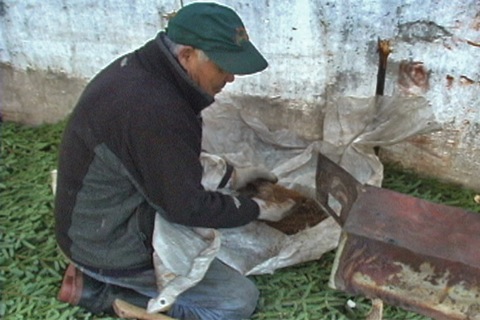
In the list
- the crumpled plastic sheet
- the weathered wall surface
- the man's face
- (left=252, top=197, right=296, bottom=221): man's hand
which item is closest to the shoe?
the crumpled plastic sheet

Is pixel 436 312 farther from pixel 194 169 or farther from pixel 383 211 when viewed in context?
pixel 194 169

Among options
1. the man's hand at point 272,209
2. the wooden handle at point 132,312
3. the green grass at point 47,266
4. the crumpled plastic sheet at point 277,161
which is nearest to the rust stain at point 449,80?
the crumpled plastic sheet at point 277,161

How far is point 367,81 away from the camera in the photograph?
10.1 ft

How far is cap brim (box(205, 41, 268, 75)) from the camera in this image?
2.14 metres

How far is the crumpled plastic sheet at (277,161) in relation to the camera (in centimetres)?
244

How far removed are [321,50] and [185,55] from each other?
3.37ft

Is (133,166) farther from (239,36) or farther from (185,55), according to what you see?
(239,36)

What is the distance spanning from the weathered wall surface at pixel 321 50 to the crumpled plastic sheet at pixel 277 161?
116 millimetres

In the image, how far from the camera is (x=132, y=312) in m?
2.54

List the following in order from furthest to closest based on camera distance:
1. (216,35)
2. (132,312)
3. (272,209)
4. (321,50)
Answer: (321,50) < (272,209) < (132,312) < (216,35)

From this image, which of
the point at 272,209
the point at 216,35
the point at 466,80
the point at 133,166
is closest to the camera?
the point at 216,35

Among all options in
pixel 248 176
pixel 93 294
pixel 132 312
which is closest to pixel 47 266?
pixel 93 294

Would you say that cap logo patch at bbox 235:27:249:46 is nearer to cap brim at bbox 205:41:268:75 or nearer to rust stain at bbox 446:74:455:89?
cap brim at bbox 205:41:268:75

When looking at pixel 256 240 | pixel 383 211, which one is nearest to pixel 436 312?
pixel 383 211
